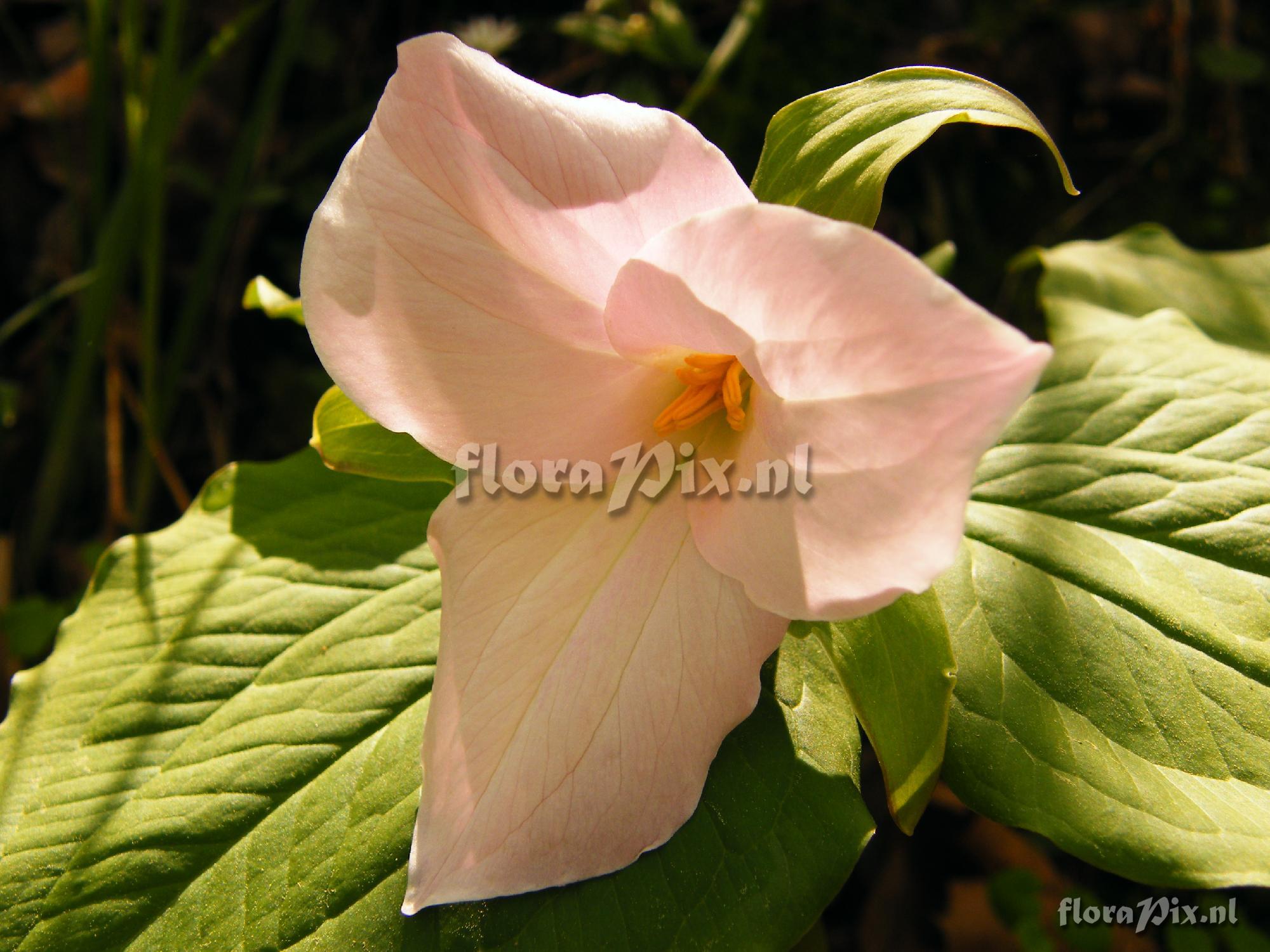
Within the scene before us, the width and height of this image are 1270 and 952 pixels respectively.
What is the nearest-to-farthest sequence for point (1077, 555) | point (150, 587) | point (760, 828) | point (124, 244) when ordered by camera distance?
point (760, 828) → point (1077, 555) → point (150, 587) → point (124, 244)

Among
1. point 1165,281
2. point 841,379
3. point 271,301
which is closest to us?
point 841,379

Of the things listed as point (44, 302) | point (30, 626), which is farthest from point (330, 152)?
point (30, 626)

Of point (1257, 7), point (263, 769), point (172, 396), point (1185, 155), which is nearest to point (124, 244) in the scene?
point (172, 396)

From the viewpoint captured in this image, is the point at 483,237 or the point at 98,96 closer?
the point at 483,237

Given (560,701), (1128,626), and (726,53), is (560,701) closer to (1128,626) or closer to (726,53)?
(1128,626)

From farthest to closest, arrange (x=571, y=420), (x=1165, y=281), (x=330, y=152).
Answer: (x=330, y=152), (x=1165, y=281), (x=571, y=420)

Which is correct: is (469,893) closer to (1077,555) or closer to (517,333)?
(517,333)
